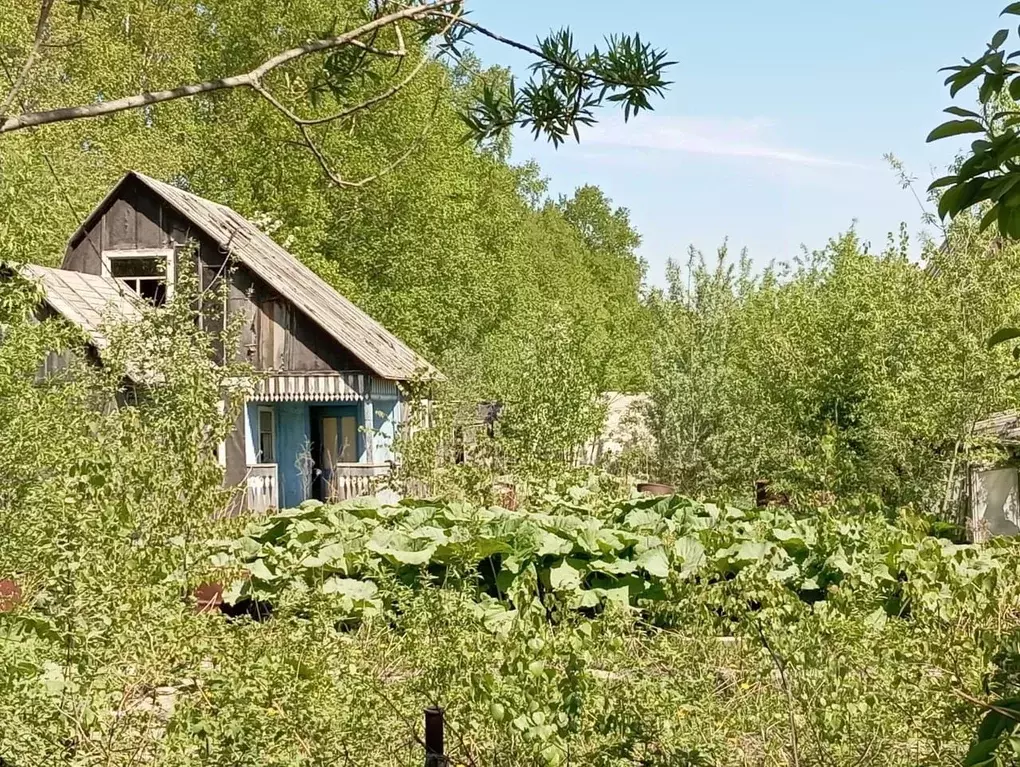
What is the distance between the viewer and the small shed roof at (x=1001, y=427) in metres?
16.0

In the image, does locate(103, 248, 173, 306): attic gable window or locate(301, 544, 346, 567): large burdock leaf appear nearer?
locate(301, 544, 346, 567): large burdock leaf

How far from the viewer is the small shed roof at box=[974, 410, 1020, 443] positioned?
16.0 meters

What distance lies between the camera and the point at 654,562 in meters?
8.37

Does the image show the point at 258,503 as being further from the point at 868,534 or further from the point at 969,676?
the point at 969,676

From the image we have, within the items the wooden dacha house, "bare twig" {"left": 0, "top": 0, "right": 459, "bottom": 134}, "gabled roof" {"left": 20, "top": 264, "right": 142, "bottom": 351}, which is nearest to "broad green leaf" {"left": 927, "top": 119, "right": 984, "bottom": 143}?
"bare twig" {"left": 0, "top": 0, "right": 459, "bottom": 134}

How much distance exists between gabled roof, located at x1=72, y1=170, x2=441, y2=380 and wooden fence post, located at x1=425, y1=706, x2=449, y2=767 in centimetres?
1552

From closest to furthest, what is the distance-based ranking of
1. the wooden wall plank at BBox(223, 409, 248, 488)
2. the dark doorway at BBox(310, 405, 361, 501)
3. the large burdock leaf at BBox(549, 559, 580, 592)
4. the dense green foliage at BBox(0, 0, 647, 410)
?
the large burdock leaf at BBox(549, 559, 580, 592) → the wooden wall plank at BBox(223, 409, 248, 488) → the dense green foliage at BBox(0, 0, 647, 410) → the dark doorway at BBox(310, 405, 361, 501)

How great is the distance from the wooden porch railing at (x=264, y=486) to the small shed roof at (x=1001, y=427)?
38.5ft

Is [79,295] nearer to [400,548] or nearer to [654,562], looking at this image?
[400,548]

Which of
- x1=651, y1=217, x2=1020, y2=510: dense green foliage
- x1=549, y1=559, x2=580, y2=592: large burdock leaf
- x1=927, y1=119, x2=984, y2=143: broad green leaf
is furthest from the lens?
x1=651, y1=217, x2=1020, y2=510: dense green foliage

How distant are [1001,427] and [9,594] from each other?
15.5 meters

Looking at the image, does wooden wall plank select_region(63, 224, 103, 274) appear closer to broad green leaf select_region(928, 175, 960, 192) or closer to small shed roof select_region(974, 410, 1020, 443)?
small shed roof select_region(974, 410, 1020, 443)

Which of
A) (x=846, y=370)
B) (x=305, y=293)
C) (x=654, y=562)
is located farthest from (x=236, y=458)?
(x=654, y=562)

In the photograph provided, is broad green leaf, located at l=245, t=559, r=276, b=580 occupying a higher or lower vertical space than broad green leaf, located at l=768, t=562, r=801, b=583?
higher
